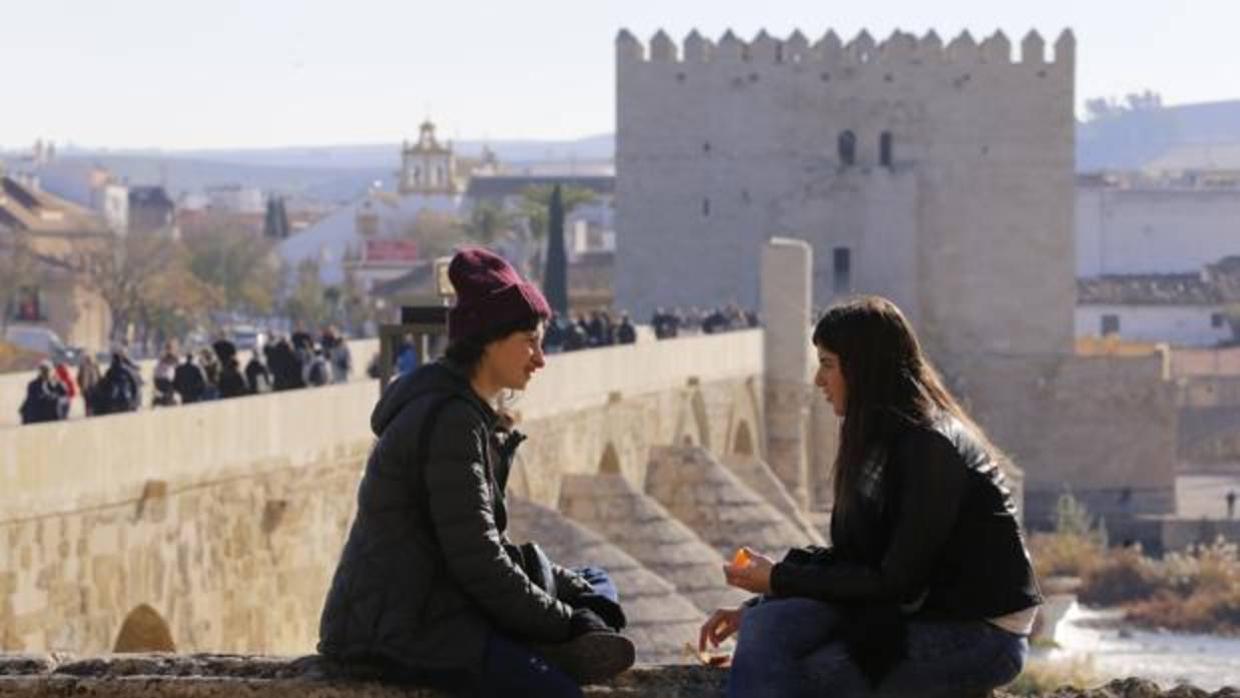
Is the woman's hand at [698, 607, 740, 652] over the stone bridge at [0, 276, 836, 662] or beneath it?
over

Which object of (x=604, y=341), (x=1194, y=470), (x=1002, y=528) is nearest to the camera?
(x=1002, y=528)

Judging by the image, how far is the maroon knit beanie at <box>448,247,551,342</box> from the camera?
6488 millimetres

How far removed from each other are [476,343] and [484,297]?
0.08 meters

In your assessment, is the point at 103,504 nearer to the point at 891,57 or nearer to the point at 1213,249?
the point at 891,57

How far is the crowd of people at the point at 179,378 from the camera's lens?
1898 cm

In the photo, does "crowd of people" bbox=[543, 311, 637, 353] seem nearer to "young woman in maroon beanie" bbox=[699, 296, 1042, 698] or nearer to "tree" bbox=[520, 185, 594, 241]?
"young woman in maroon beanie" bbox=[699, 296, 1042, 698]

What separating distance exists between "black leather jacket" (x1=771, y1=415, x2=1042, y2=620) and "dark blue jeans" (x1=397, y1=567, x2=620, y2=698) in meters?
0.43

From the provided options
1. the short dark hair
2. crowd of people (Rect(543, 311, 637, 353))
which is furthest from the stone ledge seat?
crowd of people (Rect(543, 311, 637, 353))

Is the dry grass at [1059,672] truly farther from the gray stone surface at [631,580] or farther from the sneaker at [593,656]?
the sneaker at [593,656]

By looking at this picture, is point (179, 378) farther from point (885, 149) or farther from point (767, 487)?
point (885, 149)

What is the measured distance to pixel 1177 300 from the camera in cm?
8144

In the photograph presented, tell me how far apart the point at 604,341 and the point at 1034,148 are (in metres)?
18.8

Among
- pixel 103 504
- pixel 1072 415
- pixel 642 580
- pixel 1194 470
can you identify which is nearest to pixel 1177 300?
pixel 1194 470

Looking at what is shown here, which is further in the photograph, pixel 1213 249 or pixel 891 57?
pixel 1213 249
